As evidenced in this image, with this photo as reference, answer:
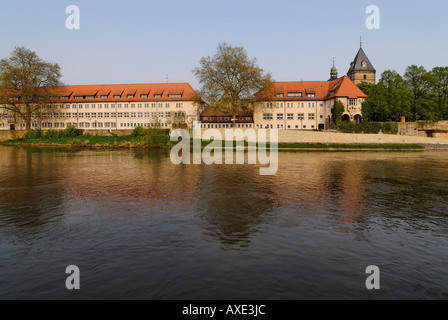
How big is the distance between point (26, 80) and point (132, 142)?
3371cm

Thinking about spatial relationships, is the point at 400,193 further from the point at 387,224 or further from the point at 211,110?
the point at 211,110

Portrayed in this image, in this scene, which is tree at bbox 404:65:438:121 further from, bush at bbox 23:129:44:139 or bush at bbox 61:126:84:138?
bush at bbox 23:129:44:139

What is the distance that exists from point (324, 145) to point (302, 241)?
5624 cm

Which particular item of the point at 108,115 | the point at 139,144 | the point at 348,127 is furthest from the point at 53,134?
the point at 348,127

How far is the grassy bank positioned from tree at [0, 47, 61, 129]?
8282 millimetres

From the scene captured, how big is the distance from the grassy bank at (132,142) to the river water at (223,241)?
43464 mm

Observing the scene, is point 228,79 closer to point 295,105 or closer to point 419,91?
point 295,105

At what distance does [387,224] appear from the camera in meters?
13.5

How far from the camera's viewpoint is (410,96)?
277ft

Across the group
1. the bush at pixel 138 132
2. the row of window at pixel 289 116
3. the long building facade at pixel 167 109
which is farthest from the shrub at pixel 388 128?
the bush at pixel 138 132

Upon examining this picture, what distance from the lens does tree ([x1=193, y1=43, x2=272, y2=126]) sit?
73750mm

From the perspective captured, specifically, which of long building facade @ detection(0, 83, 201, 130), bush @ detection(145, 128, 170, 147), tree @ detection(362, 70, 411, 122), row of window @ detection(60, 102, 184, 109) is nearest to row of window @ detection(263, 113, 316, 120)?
tree @ detection(362, 70, 411, 122)

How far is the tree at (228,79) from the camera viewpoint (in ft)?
242
